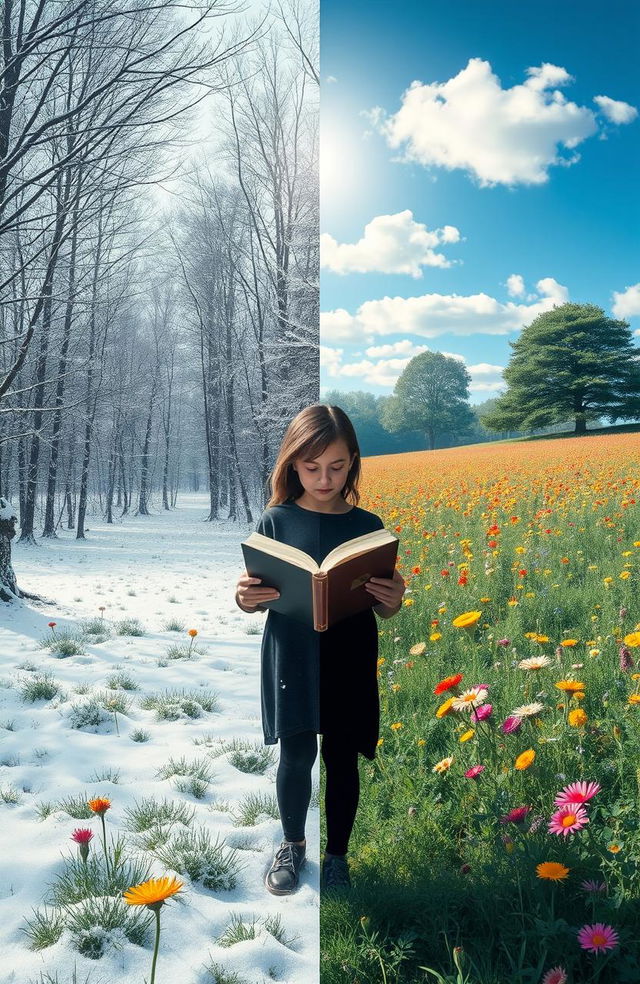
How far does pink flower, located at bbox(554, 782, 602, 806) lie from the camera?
3.52ft

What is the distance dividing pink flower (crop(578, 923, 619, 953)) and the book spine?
1.86ft

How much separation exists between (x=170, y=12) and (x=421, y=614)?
121 inches

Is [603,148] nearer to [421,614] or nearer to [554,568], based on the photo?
[554,568]

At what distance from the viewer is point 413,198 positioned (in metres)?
1.46

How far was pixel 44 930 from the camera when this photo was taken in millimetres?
1385

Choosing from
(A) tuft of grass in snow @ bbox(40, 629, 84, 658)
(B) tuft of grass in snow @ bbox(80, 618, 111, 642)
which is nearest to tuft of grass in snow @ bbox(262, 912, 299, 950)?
(A) tuft of grass in snow @ bbox(40, 629, 84, 658)

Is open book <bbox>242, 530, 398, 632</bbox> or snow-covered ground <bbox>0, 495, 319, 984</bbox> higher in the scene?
A: open book <bbox>242, 530, 398, 632</bbox>

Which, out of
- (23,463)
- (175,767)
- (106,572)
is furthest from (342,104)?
(23,463)

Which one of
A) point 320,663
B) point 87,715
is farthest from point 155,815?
point 320,663

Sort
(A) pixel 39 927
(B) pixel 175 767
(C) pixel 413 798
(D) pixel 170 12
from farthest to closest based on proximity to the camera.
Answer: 1. (D) pixel 170 12
2. (B) pixel 175 767
3. (A) pixel 39 927
4. (C) pixel 413 798

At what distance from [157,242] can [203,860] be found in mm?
3334

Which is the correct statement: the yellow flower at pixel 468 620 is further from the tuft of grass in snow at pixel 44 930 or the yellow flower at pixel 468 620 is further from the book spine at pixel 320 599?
the tuft of grass in snow at pixel 44 930

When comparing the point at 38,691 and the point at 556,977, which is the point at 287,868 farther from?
the point at 38,691

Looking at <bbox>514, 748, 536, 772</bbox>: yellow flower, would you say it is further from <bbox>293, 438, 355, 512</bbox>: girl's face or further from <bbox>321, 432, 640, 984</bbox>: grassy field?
<bbox>293, 438, 355, 512</bbox>: girl's face
